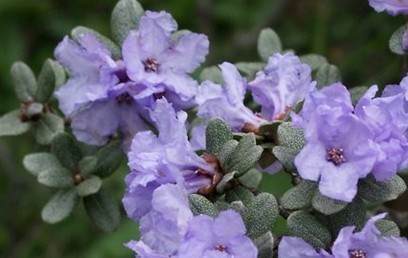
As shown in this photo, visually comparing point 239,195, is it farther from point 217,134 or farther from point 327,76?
point 327,76

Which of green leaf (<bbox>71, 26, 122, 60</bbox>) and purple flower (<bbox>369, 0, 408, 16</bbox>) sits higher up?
purple flower (<bbox>369, 0, 408, 16</bbox>)

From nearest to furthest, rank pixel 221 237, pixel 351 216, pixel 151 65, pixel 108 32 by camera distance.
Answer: pixel 221 237 < pixel 351 216 < pixel 151 65 < pixel 108 32

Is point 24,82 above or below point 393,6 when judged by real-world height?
below

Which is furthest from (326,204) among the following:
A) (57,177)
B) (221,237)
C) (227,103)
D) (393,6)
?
(57,177)

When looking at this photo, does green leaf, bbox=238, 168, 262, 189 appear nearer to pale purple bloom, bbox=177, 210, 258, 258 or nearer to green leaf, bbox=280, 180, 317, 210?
green leaf, bbox=280, 180, 317, 210

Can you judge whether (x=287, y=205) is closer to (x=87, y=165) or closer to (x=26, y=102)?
(x=87, y=165)

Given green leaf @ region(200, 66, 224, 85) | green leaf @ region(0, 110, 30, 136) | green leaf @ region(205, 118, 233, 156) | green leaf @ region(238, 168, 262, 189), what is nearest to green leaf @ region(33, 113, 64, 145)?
green leaf @ region(0, 110, 30, 136)

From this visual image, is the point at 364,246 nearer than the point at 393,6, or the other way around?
the point at 364,246
